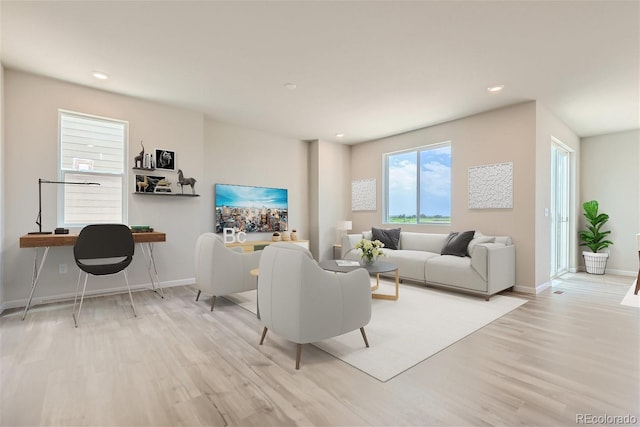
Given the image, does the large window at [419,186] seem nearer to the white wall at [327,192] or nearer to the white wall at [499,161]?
the white wall at [499,161]

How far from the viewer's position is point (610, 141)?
5973 millimetres

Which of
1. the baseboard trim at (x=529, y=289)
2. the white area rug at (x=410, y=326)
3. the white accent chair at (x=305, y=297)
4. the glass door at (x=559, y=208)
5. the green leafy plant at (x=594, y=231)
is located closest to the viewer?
the white accent chair at (x=305, y=297)

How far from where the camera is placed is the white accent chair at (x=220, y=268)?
346cm

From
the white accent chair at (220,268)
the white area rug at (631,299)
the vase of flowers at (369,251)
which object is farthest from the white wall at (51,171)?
the white area rug at (631,299)

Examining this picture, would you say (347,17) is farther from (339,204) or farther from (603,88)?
(339,204)

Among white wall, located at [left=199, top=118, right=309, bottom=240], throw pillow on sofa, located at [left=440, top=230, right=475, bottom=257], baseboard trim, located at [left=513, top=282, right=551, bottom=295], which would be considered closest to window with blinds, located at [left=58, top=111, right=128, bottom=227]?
white wall, located at [left=199, top=118, right=309, bottom=240]

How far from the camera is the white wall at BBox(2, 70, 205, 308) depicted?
11.6 ft

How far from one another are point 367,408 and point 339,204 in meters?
5.54

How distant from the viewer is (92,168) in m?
3.99

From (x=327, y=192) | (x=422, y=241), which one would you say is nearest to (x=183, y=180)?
(x=327, y=192)

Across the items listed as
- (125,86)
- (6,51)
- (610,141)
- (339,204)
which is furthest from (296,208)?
(610,141)

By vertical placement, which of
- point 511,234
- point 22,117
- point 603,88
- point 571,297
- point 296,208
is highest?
point 603,88

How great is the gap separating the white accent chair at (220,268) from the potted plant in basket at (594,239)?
20.5 feet

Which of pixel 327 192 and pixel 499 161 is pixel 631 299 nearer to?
pixel 499 161
